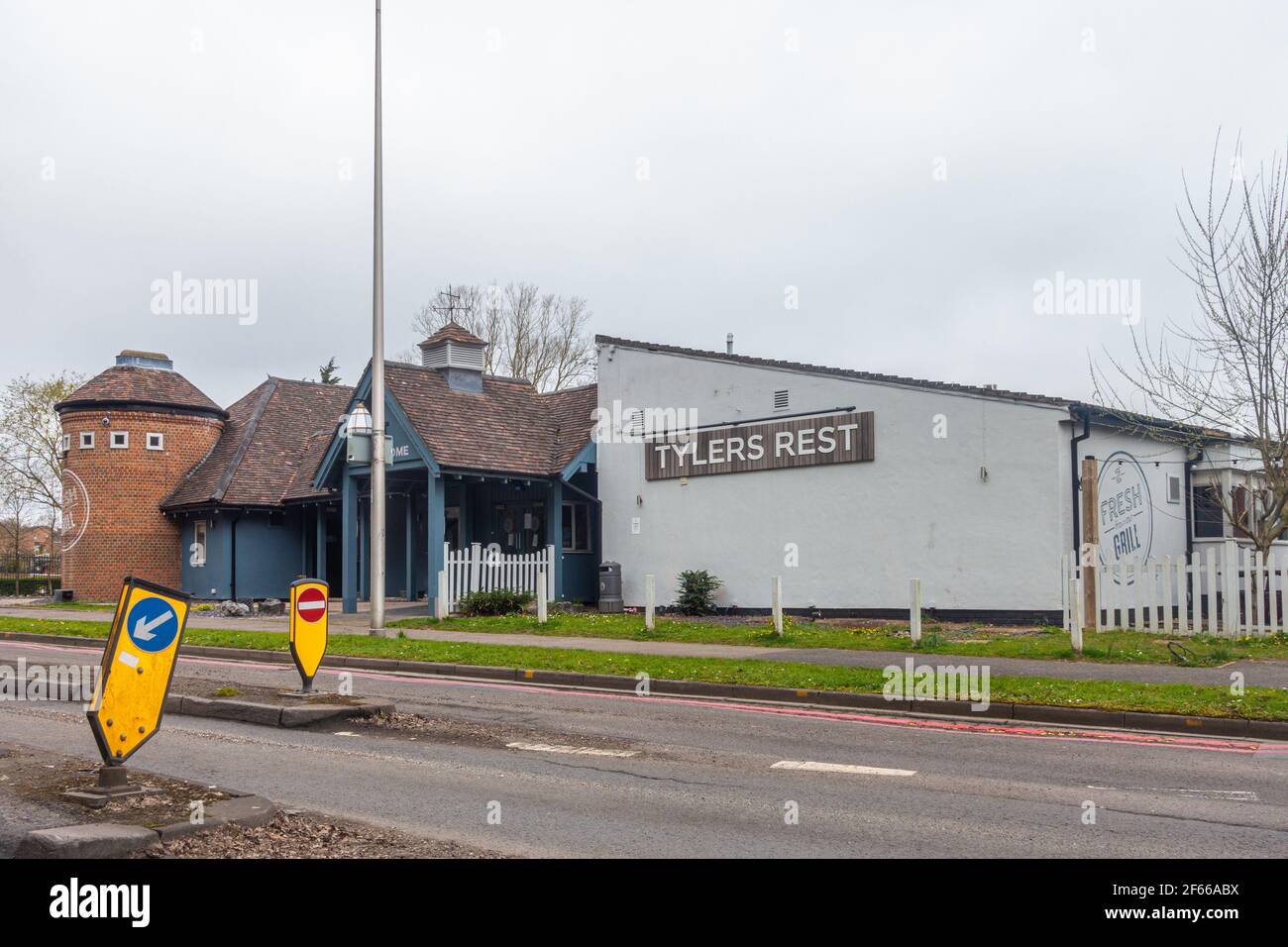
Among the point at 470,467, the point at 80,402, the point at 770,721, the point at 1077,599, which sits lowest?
the point at 770,721

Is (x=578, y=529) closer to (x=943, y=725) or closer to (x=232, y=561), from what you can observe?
(x=232, y=561)

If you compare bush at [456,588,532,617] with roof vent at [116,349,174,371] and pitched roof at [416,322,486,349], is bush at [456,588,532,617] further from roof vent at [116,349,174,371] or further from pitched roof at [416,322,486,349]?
roof vent at [116,349,174,371]

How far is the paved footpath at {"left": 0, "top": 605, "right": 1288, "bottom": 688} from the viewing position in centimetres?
1365

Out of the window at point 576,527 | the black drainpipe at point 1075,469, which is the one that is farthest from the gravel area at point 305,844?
the window at point 576,527

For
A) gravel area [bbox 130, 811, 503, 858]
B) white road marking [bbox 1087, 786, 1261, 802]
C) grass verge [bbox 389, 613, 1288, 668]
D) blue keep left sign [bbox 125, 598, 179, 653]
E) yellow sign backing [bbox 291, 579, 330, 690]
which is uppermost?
blue keep left sign [bbox 125, 598, 179, 653]

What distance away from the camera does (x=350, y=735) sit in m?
10.6

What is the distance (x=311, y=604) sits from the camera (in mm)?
12000

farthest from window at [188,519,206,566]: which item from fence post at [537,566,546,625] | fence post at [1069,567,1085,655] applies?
fence post at [1069,567,1085,655]

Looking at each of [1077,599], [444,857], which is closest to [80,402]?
[1077,599]

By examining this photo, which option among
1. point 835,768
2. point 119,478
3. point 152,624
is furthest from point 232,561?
point 152,624

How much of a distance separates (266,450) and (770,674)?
2471 cm

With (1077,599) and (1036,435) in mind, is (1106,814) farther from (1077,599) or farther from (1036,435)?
(1036,435)
